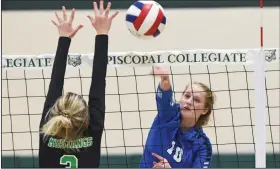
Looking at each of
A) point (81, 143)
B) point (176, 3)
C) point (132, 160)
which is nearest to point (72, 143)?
point (81, 143)

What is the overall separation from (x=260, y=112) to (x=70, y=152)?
58.6 inches

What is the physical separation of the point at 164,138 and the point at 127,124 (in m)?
3.39

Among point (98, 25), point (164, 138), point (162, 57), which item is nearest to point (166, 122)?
point (164, 138)

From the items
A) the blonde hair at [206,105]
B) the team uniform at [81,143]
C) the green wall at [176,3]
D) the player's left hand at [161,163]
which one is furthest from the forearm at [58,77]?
the green wall at [176,3]

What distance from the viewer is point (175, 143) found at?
440 cm

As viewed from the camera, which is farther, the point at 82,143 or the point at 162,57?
the point at 162,57

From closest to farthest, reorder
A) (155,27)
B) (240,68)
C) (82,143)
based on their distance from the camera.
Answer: (82,143), (155,27), (240,68)

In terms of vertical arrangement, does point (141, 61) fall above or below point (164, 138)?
above

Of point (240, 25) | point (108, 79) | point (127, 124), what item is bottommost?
point (127, 124)

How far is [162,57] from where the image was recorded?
441cm

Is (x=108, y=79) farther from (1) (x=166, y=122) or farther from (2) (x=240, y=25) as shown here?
(1) (x=166, y=122)

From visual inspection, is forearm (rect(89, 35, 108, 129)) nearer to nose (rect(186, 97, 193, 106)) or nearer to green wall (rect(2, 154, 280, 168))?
nose (rect(186, 97, 193, 106))

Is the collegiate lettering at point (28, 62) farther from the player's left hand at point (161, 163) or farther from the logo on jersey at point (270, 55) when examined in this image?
the logo on jersey at point (270, 55)

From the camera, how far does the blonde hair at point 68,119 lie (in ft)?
10.5
